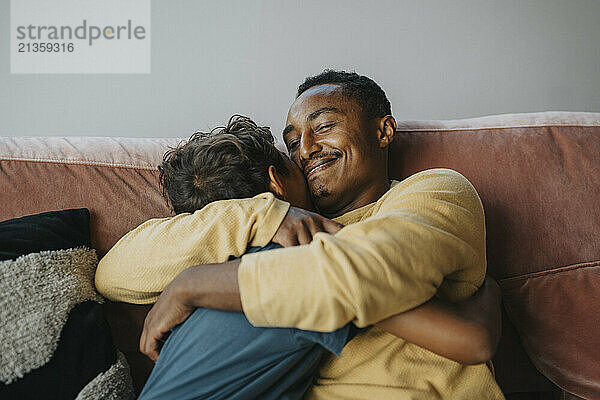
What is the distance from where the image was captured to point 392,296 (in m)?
0.76

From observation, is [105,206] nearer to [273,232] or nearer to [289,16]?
[273,232]

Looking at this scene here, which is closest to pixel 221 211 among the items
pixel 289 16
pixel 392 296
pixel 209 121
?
pixel 392 296

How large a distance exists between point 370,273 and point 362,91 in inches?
28.1

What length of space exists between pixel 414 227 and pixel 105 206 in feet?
2.44

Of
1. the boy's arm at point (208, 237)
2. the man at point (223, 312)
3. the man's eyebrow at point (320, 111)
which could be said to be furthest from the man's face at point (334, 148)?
the boy's arm at point (208, 237)

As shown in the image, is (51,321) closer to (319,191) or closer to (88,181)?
(88,181)

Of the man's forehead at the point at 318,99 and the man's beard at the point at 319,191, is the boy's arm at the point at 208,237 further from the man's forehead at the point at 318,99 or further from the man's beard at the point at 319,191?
the man's forehead at the point at 318,99

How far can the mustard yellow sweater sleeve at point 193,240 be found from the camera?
0.90 m

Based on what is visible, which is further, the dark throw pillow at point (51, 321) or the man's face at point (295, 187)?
the man's face at point (295, 187)

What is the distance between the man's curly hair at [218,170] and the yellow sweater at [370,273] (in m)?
0.08

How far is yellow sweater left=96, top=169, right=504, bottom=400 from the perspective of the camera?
0.74 meters

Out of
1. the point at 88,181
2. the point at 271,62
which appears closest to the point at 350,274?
the point at 88,181

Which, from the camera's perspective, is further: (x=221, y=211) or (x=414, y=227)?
(x=221, y=211)

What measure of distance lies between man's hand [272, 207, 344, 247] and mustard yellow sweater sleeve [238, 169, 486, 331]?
10 centimetres
